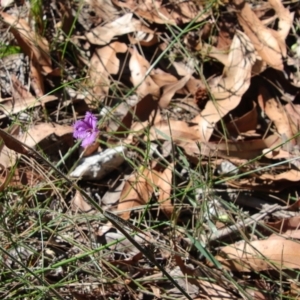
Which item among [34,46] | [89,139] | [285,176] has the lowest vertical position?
[285,176]

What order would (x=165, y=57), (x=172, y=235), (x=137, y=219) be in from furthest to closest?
(x=165, y=57) < (x=137, y=219) < (x=172, y=235)

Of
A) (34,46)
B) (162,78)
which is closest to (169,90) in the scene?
(162,78)

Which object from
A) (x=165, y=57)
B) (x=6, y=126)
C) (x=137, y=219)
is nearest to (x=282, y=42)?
(x=165, y=57)

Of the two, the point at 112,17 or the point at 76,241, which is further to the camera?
the point at 112,17

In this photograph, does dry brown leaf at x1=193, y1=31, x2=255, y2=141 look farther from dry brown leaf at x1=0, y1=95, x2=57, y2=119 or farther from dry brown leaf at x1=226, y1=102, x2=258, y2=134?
dry brown leaf at x1=0, y1=95, x2=57, y2=119

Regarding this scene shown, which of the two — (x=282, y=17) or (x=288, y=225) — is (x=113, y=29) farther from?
(x=288, y=225)

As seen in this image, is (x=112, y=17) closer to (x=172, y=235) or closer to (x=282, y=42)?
(x=282, y=42)

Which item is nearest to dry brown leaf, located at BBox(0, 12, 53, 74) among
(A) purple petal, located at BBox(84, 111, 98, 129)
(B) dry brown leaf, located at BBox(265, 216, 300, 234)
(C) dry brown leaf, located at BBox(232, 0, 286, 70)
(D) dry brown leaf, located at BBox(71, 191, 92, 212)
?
(D) dry brown leaf, located at BBox(71, 191, 92, 212)

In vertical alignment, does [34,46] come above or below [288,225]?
above
